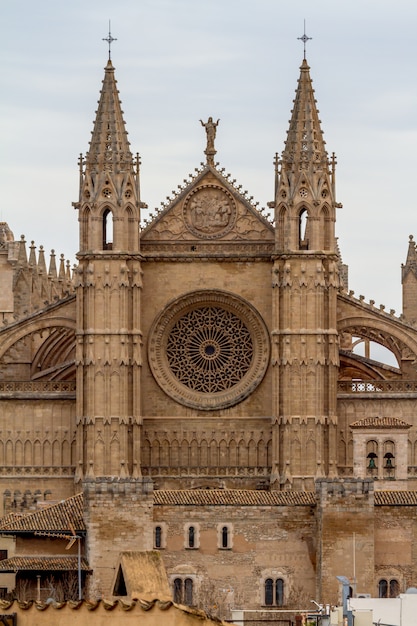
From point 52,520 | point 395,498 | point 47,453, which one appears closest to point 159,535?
point 52,520

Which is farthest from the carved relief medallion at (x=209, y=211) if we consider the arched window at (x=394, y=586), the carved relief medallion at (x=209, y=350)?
the arched window at (x=394, y=586)

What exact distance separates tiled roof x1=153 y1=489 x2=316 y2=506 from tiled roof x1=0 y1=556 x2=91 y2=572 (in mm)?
3634

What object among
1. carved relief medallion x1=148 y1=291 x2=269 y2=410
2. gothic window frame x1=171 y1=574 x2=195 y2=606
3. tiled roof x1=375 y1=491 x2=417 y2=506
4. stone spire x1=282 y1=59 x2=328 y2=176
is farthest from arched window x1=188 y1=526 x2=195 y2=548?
stone spire x1=282 y1=59 x2=328 y2=176

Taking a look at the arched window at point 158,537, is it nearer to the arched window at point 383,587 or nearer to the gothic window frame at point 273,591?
the gothic window frame at point 273,591

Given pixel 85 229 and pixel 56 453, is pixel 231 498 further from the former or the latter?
pixel 85 229

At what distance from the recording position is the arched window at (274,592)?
315ft

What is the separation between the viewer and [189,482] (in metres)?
117

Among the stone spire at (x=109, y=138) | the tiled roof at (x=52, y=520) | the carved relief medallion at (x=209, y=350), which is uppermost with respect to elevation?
the stone spire at (x=109, y=138)

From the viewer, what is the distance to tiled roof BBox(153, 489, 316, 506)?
322 feet

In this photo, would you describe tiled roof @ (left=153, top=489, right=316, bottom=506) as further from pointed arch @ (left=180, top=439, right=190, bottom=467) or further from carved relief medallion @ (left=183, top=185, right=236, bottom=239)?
carved relief medallion @ (left=183, top=185, right=236, bottom=239)

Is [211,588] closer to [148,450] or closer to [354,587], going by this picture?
[354,587]

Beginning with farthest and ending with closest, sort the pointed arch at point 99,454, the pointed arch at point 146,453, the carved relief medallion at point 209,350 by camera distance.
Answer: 1. the carved relief medallion at point 209,350
2. the pointed arch at point 146,453
3. the pointed arch at point 99,454

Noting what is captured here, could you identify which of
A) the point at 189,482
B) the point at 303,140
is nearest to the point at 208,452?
the point at 189,482

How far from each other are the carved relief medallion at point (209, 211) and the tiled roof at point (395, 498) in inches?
817
